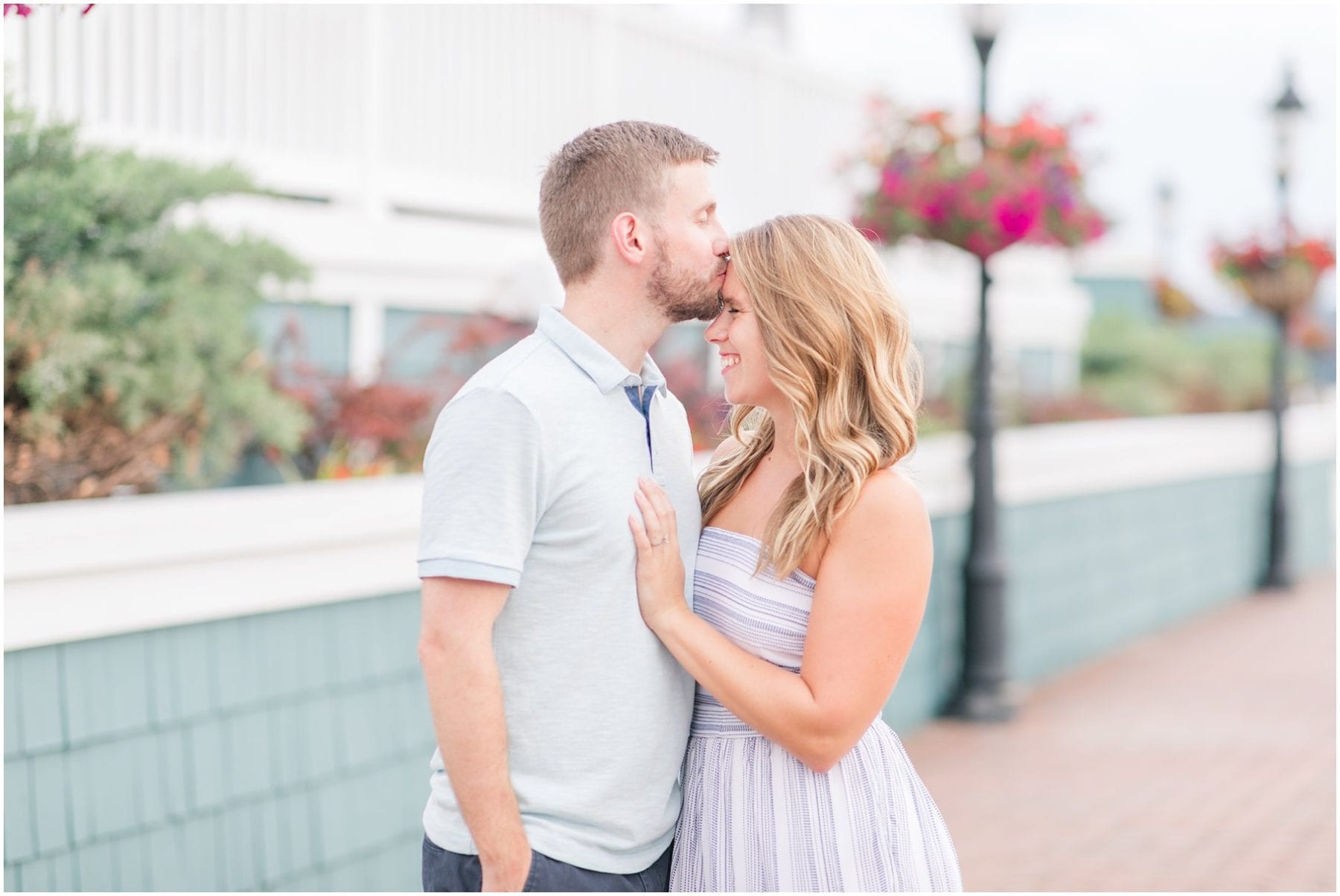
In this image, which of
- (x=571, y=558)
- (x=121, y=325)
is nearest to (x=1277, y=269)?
(x=121, y=325)

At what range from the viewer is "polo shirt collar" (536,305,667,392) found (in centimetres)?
238

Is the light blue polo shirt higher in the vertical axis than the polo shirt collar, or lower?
lower

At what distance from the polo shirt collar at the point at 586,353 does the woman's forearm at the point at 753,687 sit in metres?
0.40

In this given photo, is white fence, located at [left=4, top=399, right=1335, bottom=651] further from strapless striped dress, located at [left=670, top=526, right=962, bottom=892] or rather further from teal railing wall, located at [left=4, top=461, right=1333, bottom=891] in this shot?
strapless striped dress, located at [left=670, top=526, right=962, bottom=892]

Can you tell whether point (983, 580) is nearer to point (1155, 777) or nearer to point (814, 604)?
point (1155, 777)

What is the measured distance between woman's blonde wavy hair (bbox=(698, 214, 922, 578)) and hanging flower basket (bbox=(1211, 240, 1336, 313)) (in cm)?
1156

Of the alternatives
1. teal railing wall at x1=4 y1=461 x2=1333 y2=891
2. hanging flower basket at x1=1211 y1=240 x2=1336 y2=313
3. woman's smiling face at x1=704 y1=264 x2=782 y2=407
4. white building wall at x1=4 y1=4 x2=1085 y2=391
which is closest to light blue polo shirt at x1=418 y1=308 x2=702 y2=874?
woman's smiling face at x1=704 y1=264 x2=782 y2=407

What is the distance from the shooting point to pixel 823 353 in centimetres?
255

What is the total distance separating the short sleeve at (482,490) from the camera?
7.15 feet

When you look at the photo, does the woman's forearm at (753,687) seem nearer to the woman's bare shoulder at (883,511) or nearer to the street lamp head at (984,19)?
the woman's bare shoulder at (883,511)

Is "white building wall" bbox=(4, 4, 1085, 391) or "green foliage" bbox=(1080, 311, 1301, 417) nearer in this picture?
"white building wall" bbox=(4, 4, 1085, 391)

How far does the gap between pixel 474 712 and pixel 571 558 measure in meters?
0.28

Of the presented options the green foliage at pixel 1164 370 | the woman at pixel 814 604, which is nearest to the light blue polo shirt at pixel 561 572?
the woman at pixel 814 604

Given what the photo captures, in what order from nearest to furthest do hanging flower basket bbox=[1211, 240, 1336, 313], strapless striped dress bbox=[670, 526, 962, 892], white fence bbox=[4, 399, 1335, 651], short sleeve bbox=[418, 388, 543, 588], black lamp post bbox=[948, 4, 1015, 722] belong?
1. short sleeve bbox=[418, 388, 543, 588]
2. strapless striped dress bbox=[670, 526, 962, 892]
3. white fence bbox=[4, 399, 1335, 651]
4. black lamp post bbox=[948, 4, 1015, 722]
5. hanging flower basket bbox=[1211, 240, 1336, 313]
